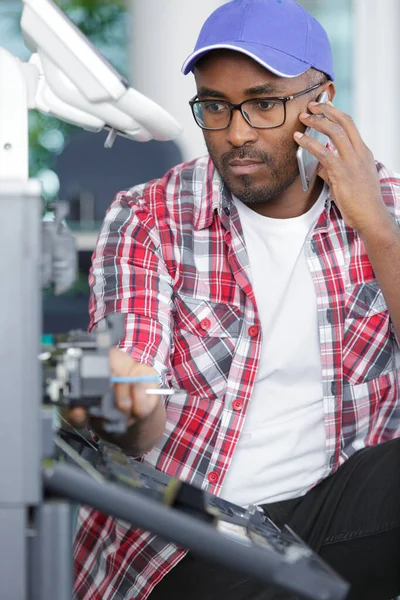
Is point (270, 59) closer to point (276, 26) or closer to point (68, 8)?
point (276, 26)

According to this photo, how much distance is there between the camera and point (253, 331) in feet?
5.53

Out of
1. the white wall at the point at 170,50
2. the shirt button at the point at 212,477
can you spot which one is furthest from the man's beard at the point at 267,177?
the white wall at the point at 170,50

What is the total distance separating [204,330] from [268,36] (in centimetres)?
54

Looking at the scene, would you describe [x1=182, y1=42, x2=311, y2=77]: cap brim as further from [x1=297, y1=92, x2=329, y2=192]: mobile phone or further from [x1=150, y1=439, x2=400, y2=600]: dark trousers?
[x1=150, y1=439, x2=400, y2=600]: dark trousers

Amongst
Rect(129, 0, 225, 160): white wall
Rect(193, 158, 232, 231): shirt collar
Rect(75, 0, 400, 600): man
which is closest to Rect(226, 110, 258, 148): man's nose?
Rect(75, 0, 400, 600): man

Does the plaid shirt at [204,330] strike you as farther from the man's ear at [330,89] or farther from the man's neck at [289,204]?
the man's ear at [330,89]

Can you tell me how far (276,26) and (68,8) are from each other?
11.0ft

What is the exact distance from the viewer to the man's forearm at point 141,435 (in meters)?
1.33

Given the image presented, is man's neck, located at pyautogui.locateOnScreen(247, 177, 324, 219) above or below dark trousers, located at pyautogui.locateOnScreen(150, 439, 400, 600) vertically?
above

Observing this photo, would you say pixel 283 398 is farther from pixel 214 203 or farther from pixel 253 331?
pixel 214 203

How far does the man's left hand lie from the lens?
1.64 m

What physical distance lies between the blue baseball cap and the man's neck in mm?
232

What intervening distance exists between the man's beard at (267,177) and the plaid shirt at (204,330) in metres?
0.05

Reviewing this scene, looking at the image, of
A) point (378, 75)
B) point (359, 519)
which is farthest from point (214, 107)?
point (378, 75)
